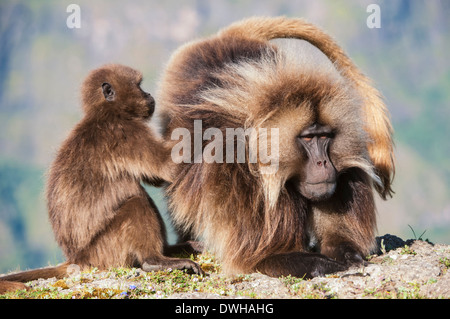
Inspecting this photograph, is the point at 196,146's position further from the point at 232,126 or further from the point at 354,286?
the point at 354,286

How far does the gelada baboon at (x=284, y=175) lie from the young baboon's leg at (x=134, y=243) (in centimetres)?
43

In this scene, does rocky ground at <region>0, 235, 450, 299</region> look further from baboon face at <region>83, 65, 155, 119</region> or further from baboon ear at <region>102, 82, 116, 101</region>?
baboon ear at <region>102, 82, 116, 101</region>

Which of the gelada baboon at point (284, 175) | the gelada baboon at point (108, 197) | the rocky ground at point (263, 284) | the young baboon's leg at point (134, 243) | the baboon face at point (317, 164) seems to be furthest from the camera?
the gelada baboon at point (108, 197)

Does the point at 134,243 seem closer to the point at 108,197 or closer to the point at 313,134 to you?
the point at 108,197

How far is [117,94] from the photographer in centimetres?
708

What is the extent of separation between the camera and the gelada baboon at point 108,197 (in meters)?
6.62

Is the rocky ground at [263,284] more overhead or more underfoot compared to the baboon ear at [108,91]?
more underfoot

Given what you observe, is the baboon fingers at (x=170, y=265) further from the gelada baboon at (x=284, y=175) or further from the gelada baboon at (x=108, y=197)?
the gelada baboon at (x=284, y=175)

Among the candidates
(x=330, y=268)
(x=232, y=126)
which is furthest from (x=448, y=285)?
(x=232, y=126)

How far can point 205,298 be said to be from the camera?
5590 mm

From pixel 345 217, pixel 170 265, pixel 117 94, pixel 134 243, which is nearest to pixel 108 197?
pixel 134 243

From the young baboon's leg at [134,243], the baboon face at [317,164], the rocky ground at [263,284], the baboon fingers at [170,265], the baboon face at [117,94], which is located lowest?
the rocky ground at [263,284]

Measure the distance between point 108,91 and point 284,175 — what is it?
2.42m

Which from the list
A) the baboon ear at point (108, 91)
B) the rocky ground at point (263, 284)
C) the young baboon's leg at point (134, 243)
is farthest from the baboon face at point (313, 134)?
the baboon ear at point (108, 91)
